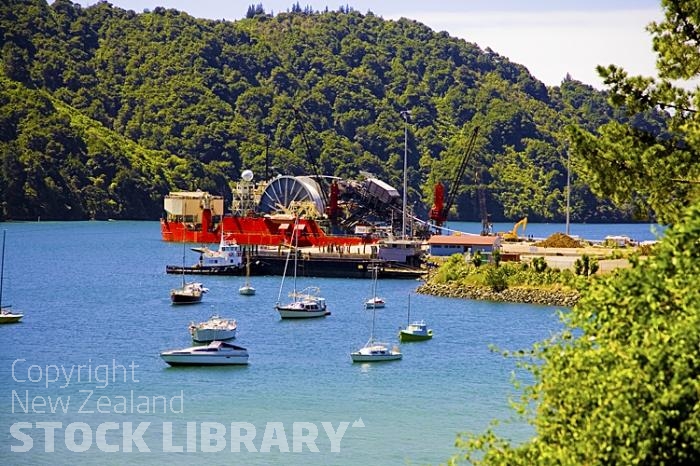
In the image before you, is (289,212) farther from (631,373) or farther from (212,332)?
(631,373)

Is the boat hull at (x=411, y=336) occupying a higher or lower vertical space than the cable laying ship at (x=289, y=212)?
lower

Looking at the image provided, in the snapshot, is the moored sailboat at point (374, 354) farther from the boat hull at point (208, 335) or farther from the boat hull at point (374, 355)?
the boat hull at point (208, 335)

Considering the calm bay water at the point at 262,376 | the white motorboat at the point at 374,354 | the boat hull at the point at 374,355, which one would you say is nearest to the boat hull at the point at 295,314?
the calm bay water at the point at 262,376

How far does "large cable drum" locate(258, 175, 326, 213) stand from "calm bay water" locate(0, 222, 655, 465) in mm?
40903

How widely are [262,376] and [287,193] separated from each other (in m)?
74.3

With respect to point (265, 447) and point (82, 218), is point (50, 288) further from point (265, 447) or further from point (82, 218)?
point (82, 218)

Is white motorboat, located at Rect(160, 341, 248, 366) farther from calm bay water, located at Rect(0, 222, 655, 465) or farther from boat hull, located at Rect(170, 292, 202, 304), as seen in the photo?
boat hull, located at Rect(170, 292, 202, 304)

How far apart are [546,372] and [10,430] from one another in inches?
737

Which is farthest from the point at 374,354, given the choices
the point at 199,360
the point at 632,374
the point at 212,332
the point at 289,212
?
the point at 289,212

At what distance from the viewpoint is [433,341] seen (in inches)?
1868

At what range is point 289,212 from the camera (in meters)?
108

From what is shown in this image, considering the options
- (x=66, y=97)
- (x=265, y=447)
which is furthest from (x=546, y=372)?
(x=66, y=97)

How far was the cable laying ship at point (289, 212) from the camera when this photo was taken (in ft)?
317

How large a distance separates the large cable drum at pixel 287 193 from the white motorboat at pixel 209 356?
68.2 meters
